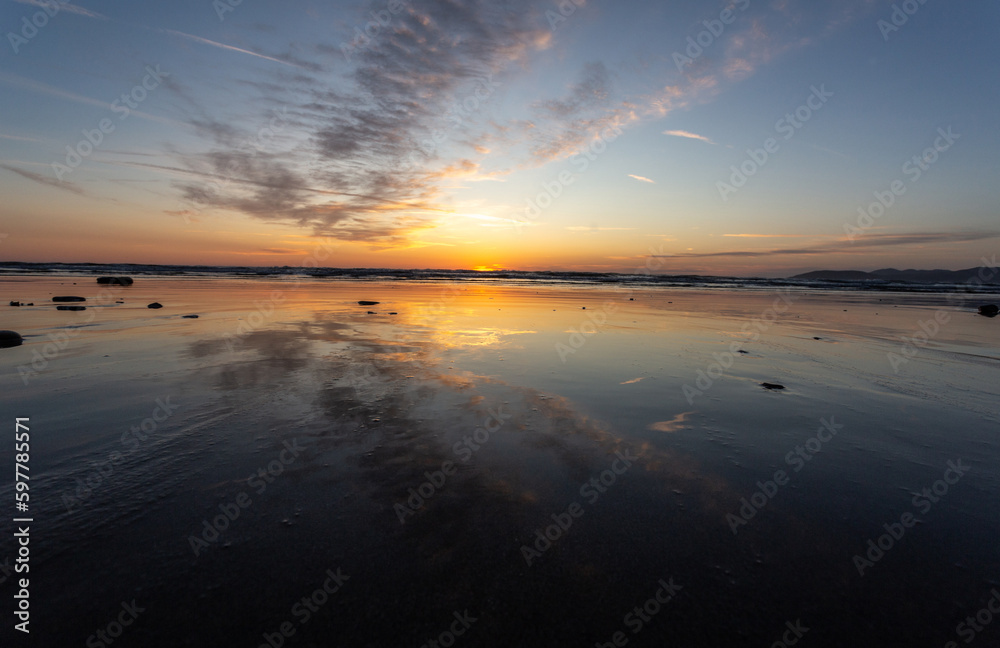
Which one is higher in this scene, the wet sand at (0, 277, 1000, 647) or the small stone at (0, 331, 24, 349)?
the small stone at (0, 331, 24, 349)

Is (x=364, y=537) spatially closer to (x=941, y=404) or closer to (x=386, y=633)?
(x=386, y=633)

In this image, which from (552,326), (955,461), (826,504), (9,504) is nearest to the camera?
(9,504)

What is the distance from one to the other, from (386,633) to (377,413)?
11.0ft

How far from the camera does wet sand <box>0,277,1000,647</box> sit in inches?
93.7

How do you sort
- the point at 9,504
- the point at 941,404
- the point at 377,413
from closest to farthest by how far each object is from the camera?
1. the point at 9,504
2. the point at 377,413
3. the point at 941,404

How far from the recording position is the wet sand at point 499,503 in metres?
2.38

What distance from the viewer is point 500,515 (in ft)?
10.8

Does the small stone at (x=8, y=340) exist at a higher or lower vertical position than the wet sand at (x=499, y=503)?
higher

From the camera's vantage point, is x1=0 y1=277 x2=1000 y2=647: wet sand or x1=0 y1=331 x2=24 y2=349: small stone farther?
x1=0 y1=331 x2=24 y2=349: small stone

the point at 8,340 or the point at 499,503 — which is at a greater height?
the point at 8,340

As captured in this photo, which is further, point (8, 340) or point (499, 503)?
point (8, 340)

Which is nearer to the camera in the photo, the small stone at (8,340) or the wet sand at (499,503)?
the wet sand at (499,503)

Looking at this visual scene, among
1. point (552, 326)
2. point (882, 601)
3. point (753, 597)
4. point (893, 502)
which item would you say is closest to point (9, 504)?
point (753, 597)

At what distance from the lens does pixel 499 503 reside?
3479mm
